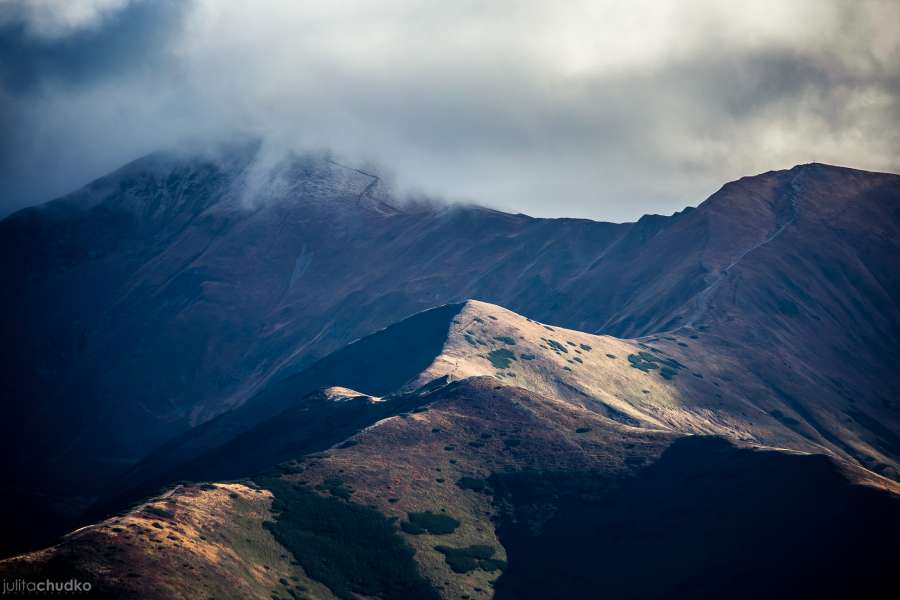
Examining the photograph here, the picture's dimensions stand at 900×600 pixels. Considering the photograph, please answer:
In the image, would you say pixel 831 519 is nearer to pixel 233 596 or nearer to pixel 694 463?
pixel 694 463

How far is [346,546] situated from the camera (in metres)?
168

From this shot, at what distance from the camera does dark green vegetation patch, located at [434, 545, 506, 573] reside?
169 metres

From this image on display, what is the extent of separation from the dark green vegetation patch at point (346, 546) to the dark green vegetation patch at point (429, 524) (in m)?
2.91

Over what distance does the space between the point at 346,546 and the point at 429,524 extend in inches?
584

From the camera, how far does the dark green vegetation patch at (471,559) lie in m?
169

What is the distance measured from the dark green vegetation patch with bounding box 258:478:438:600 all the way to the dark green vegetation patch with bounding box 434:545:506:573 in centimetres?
664

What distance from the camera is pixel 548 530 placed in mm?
183000

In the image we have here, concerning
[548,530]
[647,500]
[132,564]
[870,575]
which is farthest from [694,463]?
[132,564]

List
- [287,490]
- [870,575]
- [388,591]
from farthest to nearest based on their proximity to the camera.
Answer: [287,490] → [388,591] → [870,575]

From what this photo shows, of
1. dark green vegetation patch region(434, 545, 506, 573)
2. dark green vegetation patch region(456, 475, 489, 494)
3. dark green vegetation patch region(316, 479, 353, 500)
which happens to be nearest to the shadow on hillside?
dark green vegetation patch region(456, 475, 489, 494)

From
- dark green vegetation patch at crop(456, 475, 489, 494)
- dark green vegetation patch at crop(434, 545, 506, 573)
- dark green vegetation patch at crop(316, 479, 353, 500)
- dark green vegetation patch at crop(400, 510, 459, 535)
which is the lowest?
dark green vegetation patch at crop(434, 545, 506, 573)

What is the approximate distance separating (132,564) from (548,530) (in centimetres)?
7134

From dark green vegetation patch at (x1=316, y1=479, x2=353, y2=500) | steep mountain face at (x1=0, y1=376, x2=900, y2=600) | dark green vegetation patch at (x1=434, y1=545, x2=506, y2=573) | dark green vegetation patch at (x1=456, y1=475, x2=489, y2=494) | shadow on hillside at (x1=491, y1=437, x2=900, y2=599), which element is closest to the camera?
steep mountain face at (x1=0, y1=376, x2=900, y2=600)

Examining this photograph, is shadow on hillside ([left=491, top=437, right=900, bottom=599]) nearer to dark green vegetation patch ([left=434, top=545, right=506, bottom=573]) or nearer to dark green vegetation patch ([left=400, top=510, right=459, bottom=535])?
dark green vegetation patch ([left=434, top=545, right=506, bottom=573])
